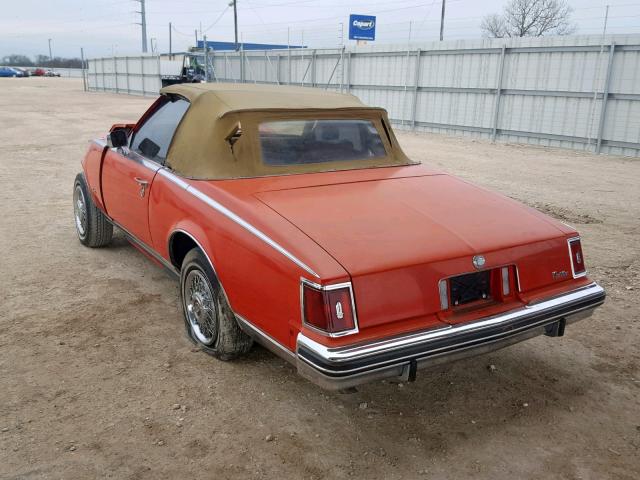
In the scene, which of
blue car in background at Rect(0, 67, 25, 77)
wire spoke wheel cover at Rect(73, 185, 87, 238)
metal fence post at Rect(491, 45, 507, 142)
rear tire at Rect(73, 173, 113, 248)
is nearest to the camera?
rear tire at Rect(73, 173, 113, 248)

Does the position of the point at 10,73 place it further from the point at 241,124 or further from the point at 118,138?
the point at 241,124

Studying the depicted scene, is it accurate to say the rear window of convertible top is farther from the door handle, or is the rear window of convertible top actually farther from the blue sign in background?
the blue sign in background

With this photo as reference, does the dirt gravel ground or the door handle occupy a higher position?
the door handle

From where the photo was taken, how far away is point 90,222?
5.46 m

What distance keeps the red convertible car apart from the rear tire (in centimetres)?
106

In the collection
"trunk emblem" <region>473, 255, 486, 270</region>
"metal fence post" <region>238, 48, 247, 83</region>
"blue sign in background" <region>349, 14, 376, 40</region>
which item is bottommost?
"trunk emblem" <region>473, 255, 486, 270</region>

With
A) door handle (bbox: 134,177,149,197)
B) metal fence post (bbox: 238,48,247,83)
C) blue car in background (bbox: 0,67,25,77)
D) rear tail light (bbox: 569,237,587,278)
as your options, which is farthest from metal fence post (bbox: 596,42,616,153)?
blue car in background (bbox: 0,67,25,77)

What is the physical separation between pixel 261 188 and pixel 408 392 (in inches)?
55.6

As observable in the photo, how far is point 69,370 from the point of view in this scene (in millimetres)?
3377

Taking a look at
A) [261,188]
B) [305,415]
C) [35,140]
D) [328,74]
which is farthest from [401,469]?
[328,74]

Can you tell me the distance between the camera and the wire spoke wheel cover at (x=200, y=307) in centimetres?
338

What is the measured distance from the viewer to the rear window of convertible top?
3.73 metres

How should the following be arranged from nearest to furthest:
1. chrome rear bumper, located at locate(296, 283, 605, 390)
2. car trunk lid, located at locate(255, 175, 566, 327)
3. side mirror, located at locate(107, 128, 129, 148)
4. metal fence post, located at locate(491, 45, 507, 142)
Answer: chrome rear bumper, located at locate(296, 283, 605, 390), car trunk lid, located at locate(255, 175, 566, 327), side mirror, located at locate(107, 128, 129, 148), metal fence post, located at locate(491, 45, 507, 142)

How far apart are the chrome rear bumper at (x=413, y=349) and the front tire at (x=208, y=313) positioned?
82 centimetres
